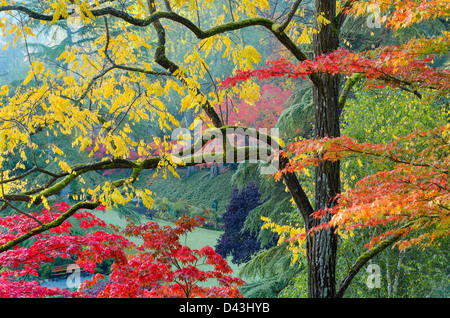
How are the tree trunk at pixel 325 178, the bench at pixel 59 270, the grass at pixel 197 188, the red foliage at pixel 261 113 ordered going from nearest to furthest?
1. the tree trunk at pixel 325 178
2. the bench at pixel 59 270
3. the red foliage at pixel 261 113
4. the grass at pixel 197 188

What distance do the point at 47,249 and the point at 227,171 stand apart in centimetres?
1302

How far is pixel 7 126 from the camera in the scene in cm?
281

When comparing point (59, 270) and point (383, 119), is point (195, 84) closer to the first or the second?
point (383, 119)

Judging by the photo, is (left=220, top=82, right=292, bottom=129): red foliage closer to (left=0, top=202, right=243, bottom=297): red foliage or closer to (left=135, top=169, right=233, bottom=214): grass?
(left=135, top=169, right=233, bottom=214): grass

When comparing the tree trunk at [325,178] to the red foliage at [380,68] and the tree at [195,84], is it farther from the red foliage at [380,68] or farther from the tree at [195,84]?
the red foliage at [380,68]

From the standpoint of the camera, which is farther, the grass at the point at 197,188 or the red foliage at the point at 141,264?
the grass at the point at 197,188

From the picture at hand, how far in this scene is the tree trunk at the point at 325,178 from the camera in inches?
132

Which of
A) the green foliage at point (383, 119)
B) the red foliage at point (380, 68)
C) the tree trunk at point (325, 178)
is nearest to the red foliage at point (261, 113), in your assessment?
the green foliage at point (383, 119)

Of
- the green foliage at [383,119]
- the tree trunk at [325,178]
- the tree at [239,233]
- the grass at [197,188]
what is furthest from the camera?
the grass at [197,188]

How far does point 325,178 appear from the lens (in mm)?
3381

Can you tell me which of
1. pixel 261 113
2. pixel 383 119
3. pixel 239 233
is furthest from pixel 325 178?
pixel 261 113

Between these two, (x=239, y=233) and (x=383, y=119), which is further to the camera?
(x=239, y=233)
